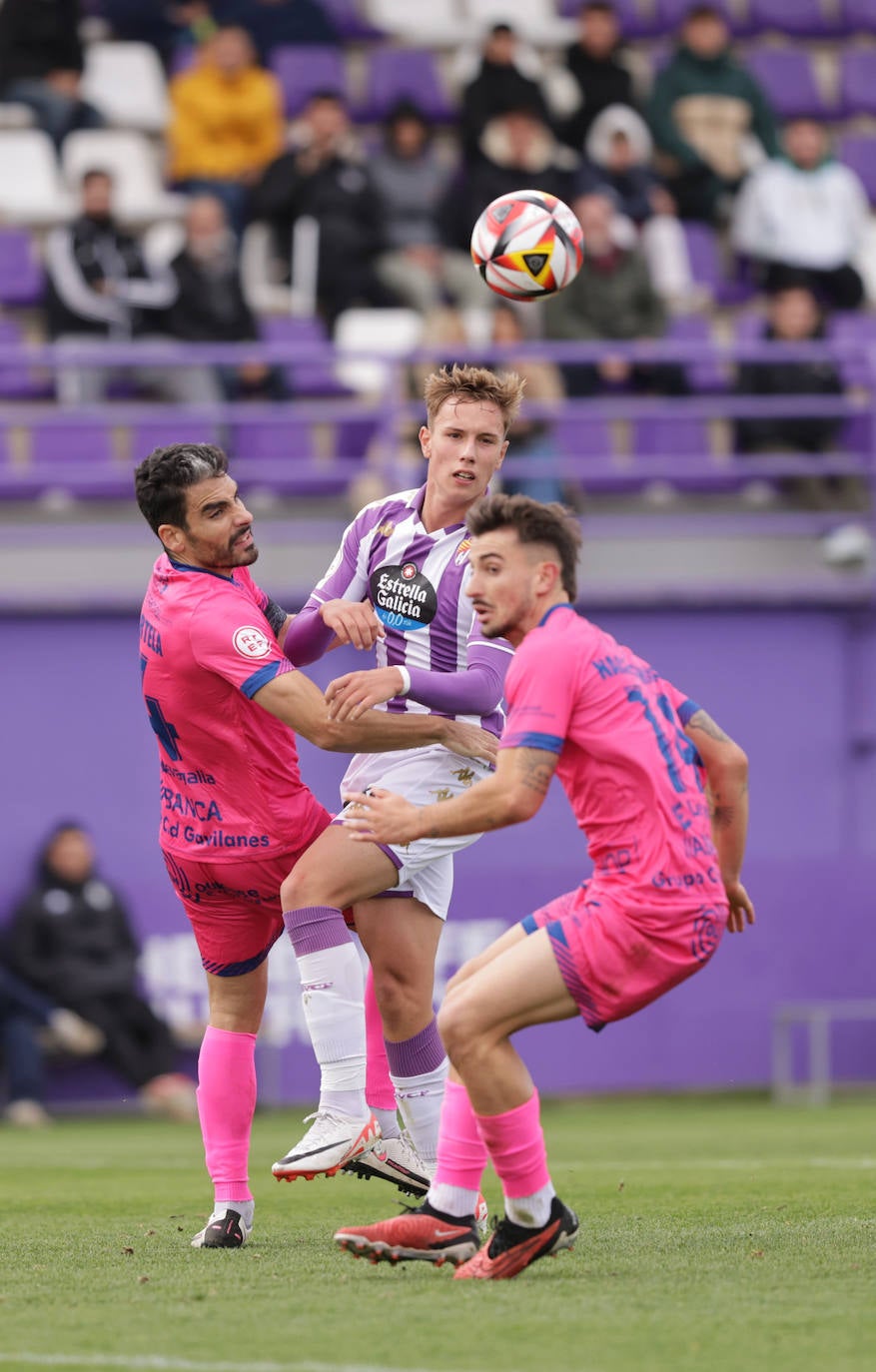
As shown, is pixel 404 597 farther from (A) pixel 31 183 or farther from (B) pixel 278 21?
(B) pixel 278 21

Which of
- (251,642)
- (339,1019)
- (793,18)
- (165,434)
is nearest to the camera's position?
(251,642)

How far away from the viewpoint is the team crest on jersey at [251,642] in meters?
6.30

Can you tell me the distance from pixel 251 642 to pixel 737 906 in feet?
5.25

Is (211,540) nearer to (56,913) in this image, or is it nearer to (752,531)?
(56,913)

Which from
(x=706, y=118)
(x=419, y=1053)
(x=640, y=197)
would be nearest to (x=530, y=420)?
(x=640, y=197)

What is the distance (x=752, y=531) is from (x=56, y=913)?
5300 mm

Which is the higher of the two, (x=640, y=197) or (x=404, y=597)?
(x=640, y=197)

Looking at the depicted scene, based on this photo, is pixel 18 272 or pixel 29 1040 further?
pixel 18 272

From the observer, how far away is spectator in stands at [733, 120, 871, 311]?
1647 cm

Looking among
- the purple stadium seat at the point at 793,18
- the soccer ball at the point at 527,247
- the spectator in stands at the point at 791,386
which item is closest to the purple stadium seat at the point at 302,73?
the purple stadium seat at the point at 793,18

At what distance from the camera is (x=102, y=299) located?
14516mm

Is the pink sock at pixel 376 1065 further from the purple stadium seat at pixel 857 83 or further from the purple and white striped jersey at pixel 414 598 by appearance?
the purple stadium seat at pixel 857 83

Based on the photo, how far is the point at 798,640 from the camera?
47.7ft

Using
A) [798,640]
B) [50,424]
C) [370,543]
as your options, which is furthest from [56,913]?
[370,543]
